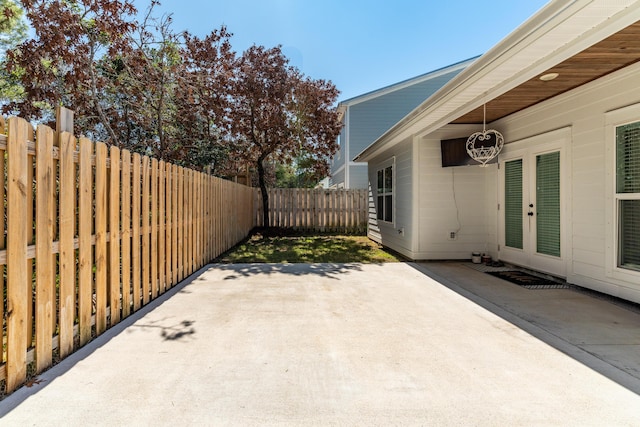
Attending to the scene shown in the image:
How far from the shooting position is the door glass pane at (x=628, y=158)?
3504mm


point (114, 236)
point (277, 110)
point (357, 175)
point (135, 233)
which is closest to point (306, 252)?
point (135, 233)

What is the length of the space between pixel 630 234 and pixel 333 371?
151 inches

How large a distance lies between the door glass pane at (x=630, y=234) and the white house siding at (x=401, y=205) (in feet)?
10.2

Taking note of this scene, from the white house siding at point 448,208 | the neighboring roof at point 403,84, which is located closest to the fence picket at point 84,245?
the white house siding at point 448,208

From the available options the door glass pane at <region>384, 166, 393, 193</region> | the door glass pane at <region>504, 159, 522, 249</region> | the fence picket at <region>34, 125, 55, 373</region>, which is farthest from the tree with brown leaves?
the fence picket at <region>34, 125, 55, 373</region>

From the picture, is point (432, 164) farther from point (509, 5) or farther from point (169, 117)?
point (169, 117)

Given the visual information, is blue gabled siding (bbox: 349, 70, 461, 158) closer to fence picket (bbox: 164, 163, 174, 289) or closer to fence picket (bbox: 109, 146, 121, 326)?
fence picket (bbox: 164, 163, 174, 289)

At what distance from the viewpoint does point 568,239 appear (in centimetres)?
444

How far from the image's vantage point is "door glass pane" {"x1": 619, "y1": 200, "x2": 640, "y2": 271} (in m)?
3.52

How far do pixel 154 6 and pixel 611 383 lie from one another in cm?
838

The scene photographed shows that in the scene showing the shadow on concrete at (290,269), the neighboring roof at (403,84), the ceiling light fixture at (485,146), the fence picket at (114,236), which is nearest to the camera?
the fence picket at (114,236)

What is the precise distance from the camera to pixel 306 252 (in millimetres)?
7277

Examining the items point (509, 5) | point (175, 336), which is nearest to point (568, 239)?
point (175, 336)

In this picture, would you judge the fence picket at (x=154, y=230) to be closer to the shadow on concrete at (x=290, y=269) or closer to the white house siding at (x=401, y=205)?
the shadow on concrete at (x=290, y=269)
